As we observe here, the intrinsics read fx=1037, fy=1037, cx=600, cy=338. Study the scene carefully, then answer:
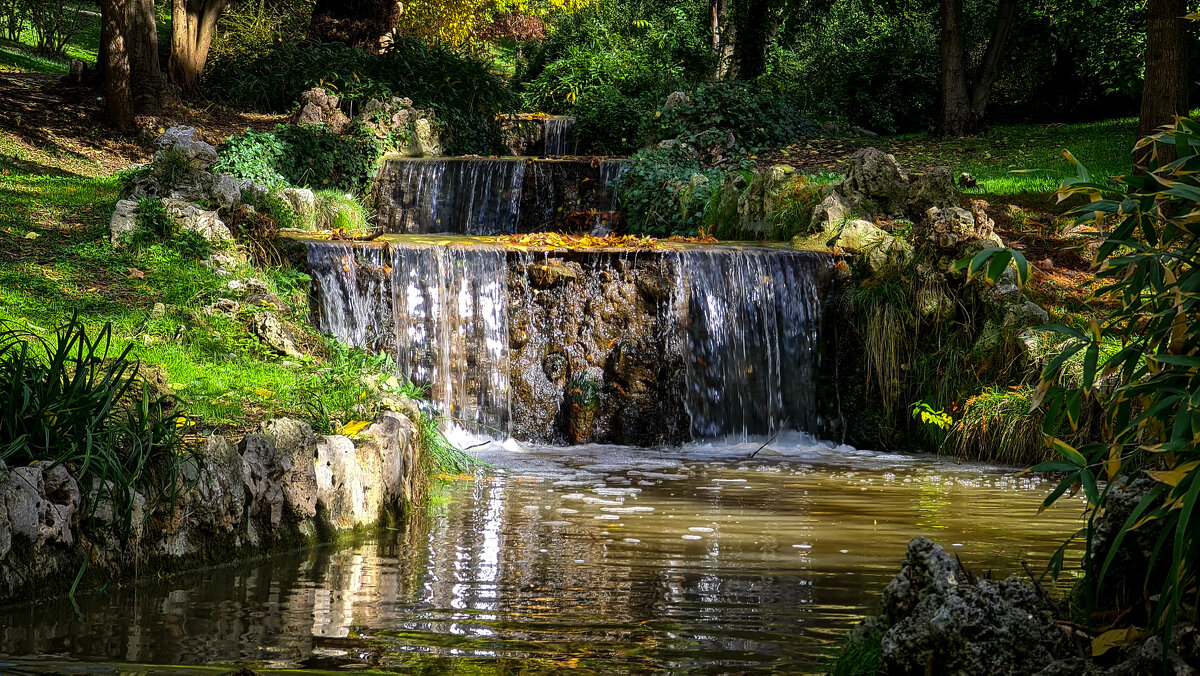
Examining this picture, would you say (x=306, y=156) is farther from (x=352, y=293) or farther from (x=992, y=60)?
(x=992, y=60)

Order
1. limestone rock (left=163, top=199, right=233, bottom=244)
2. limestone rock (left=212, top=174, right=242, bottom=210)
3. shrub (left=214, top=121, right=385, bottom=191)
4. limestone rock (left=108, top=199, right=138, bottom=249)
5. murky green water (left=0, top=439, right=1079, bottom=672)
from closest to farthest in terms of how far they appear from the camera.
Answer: murky green water (left=0, top=439, right=1079, bottom=672) < limestone rock (left=108, top=199, right=138, bottom=249) < limestone rock (left=163, top=199, right=233, bottom=244) < limestone rock (left=212, top=174, right=242, bottom=210) < shrub (left=214, top=121, right=385, bottom=191)

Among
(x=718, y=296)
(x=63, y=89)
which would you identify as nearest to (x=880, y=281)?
(x=718, y=296)

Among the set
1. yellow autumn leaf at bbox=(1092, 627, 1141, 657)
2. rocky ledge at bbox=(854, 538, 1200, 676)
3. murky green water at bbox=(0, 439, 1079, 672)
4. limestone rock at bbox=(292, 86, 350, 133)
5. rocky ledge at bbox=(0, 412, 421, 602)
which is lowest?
murky green water at bbox=(0, 439, 1079, 672)

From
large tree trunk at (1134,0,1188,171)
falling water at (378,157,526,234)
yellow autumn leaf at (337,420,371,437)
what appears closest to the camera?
yellow autumn leaf at (337,420,371,437)

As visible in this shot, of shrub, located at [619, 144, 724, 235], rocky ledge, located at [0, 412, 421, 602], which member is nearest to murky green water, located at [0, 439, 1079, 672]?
rocky ledge, located at [0, 412, 421, 602]

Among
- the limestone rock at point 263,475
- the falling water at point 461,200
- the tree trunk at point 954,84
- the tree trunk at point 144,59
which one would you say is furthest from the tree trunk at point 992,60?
the limestone rock at point 263,475

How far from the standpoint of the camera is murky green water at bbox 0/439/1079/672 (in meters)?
3.53

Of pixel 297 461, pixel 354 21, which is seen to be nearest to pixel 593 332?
pixel 297 461

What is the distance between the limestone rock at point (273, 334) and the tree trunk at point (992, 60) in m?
14.9

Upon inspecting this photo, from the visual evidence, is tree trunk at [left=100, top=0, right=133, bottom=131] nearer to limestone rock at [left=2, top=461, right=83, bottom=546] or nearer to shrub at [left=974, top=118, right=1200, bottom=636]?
limestone rock at [left=2, top=461, right=83, bottom=546]

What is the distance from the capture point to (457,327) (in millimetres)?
10219

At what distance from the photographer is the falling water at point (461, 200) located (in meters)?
14.3

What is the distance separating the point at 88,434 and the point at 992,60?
18365 millimetres

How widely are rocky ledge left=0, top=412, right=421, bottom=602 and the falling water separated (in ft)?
26.5
